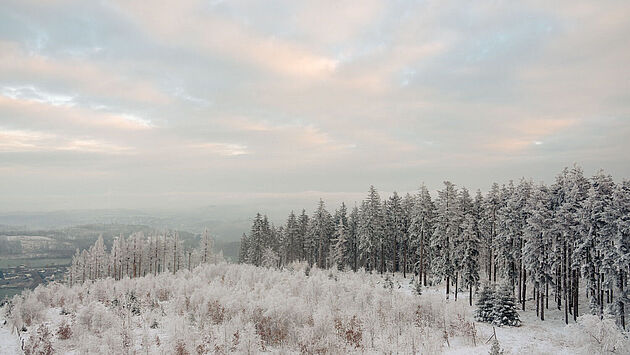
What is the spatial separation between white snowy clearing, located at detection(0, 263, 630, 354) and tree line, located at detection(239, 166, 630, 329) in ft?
27.3

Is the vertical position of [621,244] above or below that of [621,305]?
above

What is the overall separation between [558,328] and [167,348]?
32264 millimetres

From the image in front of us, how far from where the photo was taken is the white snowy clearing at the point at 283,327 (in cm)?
1406

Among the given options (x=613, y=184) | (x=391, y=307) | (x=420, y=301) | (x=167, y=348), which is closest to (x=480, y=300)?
(x=420, y=301)

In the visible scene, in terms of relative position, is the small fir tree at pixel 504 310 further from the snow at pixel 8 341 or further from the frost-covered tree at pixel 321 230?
the frost-covered tree at pixel 321 230

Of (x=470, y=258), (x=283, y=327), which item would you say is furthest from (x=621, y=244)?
(x=283, y=327)

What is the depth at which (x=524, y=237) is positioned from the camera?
1304 inches

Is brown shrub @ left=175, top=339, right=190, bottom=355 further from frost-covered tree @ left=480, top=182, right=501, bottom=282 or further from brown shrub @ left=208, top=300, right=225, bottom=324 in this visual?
frost-covered tree @ left=480, top=182, right=501, bottom=282

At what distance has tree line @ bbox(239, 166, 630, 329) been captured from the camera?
27.2m

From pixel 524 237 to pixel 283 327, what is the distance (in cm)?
2814

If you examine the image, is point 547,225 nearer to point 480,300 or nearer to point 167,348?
point 480,300

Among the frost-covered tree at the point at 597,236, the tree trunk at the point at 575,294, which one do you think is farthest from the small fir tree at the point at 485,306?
the frost-covered tree at the point at 597,236

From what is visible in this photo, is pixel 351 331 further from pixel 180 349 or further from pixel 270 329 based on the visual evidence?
pixel 180 349

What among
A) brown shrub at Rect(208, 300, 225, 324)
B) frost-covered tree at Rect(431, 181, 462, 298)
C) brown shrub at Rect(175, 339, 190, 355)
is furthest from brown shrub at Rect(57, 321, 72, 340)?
frost-covered tree at Rect(431, 181, 462, 298)
